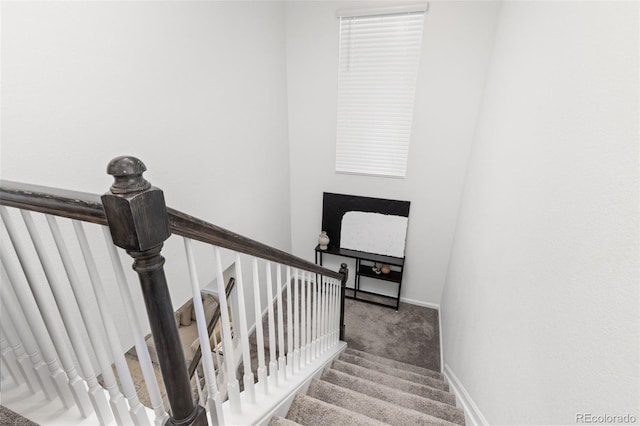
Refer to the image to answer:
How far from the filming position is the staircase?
1.53 metres

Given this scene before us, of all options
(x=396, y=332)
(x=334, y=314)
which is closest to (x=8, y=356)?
(x=334, y=314)

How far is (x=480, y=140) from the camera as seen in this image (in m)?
2.62

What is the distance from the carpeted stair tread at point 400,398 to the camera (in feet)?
6.03

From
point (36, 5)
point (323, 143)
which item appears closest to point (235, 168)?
point (323, 143)

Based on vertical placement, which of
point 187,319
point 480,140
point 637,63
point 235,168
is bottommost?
point 187,319

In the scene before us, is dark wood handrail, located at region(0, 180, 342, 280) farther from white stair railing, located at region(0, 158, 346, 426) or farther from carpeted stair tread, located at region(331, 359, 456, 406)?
carpeted stair tread, located at region(331, 359, 456, 406)

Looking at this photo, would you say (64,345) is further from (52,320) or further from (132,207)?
(132,207)

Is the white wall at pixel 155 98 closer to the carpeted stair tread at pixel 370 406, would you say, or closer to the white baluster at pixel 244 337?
the white baluster at pixel 244 337

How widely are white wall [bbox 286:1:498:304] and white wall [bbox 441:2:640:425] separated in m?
0.85

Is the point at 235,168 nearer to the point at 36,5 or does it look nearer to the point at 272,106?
the point at 272,106

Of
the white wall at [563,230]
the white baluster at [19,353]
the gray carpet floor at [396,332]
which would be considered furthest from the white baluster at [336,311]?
the white baluster at [19,353]

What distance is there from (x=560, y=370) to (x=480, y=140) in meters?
2.10

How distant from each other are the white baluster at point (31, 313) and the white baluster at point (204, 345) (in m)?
0.37

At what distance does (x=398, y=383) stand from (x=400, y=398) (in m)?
0.38
